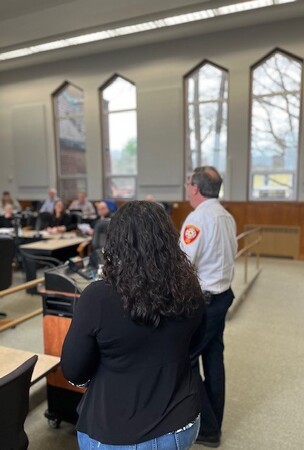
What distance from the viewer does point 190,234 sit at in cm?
186

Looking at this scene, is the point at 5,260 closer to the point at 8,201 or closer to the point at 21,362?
the point at 21,362

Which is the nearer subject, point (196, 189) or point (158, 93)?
point (196, 189)

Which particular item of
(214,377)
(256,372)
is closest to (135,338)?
(214,377)

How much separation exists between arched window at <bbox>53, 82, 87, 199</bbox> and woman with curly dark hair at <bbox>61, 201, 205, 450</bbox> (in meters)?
8.47

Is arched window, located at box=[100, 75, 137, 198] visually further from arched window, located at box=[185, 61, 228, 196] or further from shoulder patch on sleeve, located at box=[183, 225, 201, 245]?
shoulder patch on sleeve, located at box=[183, 225, 201, 245]

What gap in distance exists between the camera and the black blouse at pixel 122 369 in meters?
0.93

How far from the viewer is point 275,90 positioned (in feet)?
23.1

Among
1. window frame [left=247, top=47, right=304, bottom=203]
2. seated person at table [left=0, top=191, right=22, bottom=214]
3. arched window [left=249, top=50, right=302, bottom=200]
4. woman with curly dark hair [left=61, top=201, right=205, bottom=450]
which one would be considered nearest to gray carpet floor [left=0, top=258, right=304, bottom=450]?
woman with curly dark hair [left=61, top=201, right=205, bottom=450]

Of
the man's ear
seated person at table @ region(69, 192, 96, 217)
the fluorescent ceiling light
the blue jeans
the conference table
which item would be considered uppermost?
the fluorescent ceiling light

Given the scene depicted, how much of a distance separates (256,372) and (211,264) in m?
1.40

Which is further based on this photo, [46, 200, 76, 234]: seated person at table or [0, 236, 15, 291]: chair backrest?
[46, 200, 76, 234]: seated person at table

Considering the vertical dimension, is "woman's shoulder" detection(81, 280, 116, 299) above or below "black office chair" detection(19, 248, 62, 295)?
above

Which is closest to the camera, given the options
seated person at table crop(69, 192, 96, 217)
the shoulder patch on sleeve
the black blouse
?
the black blouse

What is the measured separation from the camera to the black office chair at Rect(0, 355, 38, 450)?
1.10 m
